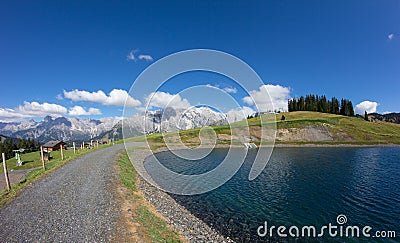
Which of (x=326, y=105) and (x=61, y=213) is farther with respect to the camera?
(x=326, y=105)

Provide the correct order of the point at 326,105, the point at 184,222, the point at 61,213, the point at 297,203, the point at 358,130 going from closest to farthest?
the point at 61,213
the point at 184,222
the point at 297,203
the point at 358,130
the point at 326,105

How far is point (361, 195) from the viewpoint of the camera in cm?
2184

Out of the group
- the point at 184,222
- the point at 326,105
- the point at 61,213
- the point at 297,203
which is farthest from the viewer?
the point at 326,105

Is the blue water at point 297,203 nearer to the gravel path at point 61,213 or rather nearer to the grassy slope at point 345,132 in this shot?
the gravel path at point 61,213

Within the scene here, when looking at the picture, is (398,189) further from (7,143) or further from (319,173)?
(7,143)

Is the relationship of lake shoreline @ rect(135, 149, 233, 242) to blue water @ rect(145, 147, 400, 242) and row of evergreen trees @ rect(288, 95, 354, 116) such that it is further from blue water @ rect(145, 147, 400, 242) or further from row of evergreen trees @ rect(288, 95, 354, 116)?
row of evergreen trees @ rect(288, 95, 354, 116)

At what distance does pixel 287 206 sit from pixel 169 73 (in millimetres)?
15812

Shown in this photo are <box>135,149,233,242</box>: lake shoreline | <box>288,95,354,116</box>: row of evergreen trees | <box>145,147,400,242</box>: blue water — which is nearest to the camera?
<box>135,149,233,242</box>: lake shoreline

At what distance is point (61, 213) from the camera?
12.0m

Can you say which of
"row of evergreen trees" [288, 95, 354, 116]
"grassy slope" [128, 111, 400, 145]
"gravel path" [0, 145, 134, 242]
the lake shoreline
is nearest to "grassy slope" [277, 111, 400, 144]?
"grassy slope" [128, 111, 400, 145]

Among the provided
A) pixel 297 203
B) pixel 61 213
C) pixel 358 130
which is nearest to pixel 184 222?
pixel 61 213

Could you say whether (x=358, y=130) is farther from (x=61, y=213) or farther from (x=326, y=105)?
(x=61, y=213)

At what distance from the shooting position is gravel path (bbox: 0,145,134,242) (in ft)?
32.0

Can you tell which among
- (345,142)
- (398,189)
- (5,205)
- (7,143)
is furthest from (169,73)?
(7,143)
